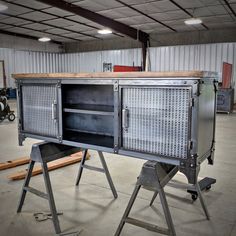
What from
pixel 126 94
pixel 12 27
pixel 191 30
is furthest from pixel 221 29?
pixel 126 94

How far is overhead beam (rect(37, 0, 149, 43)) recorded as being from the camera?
6.73 m

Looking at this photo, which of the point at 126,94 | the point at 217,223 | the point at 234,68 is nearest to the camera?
the point at 126,94

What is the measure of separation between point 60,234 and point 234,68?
9483mm

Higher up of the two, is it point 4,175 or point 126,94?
point 126,94

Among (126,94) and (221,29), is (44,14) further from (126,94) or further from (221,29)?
(126,94)

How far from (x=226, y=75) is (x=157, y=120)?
8.76m

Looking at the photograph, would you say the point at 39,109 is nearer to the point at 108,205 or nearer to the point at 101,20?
the point at 108,205

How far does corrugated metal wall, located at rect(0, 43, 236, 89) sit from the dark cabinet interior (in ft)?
28.9

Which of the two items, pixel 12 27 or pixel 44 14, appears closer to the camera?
pixel 44 14

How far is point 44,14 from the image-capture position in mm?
7973

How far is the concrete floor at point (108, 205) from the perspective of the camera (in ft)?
6.55

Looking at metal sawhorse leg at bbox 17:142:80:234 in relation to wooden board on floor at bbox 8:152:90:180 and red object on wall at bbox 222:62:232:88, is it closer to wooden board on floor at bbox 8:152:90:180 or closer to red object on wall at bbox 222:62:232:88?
wooden board on floor at bbox 8:152:90:180

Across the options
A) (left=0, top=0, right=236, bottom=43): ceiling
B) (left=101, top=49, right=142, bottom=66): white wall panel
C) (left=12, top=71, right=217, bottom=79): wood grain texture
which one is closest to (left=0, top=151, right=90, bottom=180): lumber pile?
(left=12, top=71, right=217, bottom=79): wood grain texture

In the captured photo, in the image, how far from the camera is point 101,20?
26.9 ft
